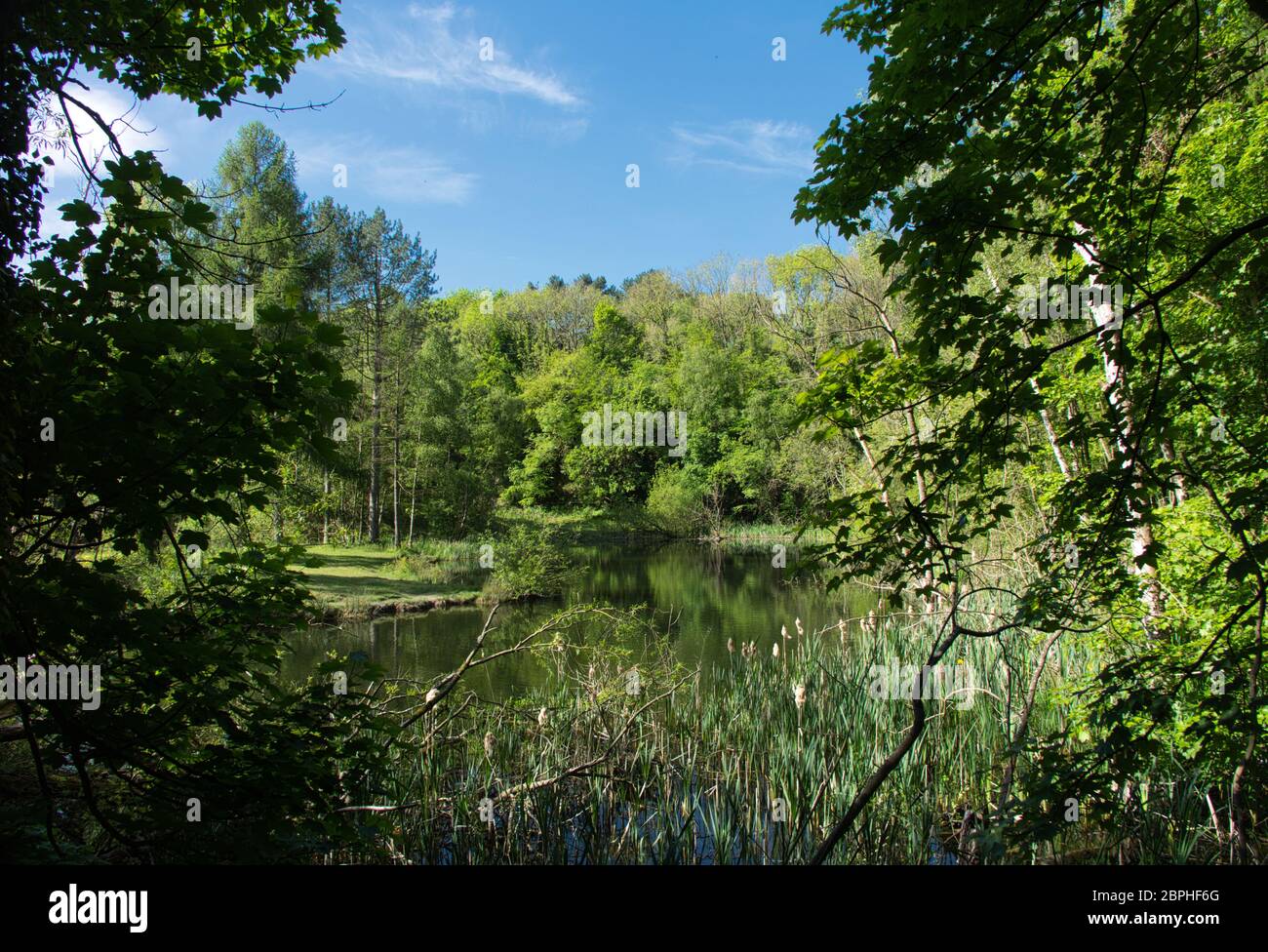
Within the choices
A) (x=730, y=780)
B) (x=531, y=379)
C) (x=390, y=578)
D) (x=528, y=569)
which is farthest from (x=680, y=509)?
(x=730, y=780)

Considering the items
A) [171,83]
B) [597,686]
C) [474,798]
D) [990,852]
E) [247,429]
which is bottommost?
[474,798]

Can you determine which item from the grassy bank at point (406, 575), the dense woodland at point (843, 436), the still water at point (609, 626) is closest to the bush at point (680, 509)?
the grassy bank at point (406, 575)

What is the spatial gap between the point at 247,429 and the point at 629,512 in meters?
35.9

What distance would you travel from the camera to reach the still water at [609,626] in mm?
11477

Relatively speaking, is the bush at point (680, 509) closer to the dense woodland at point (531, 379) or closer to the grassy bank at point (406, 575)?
the dense woodland at point (531, 379)

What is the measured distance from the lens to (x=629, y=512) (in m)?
38.3

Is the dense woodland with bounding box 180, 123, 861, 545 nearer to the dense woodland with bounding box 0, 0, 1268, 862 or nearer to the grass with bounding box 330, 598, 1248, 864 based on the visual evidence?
the dense woodland with bounding box 0, 0, 1268, 862

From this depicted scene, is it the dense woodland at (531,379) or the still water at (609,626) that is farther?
the dense woodland at (531,379)

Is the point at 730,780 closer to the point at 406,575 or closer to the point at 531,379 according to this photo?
the point at 406,575

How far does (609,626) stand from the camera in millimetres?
7867

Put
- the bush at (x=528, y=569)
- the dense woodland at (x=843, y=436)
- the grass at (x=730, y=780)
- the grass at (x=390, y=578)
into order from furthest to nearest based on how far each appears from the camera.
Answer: the grass at (x=390, y=578), the bush at (x=528, y=569), the grass at (x=730, y=780), the dense woodland at (x=843, y=436)

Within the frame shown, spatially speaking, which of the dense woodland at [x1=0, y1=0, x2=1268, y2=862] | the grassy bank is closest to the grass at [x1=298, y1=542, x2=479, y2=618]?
the grassy bank
